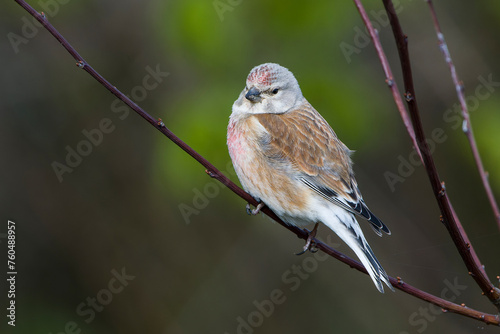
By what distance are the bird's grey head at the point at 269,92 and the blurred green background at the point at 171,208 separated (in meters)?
1.17

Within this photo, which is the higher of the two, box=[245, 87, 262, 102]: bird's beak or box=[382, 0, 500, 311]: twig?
box=[245, 87, 262, 102]: bird's beak

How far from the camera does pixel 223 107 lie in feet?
16.2

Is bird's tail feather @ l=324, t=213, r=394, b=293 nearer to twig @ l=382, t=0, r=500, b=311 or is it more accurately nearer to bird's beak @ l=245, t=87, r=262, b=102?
twig @ l=382, t=0, r=500, b=311

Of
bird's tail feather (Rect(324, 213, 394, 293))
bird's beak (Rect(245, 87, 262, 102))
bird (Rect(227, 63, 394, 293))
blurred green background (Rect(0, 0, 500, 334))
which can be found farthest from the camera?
blurred green background (Rect(0, 0, 500, 334))

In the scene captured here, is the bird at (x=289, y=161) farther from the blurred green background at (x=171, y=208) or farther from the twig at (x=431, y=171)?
the blurred green background at (x=171, y=208)

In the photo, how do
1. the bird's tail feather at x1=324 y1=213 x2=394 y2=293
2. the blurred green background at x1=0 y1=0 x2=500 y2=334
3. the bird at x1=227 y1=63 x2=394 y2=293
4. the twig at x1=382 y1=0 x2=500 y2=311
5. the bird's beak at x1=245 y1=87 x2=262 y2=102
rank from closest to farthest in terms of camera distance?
the twig at x1=382 y1=0 x2=500 y2=311 < the bird's tail feather at x1=324 y1=213 x2=394 y2=293 < the bird at x1=227 y1=63 x2=394 y2=293 < the bird's beak at x1=245 y1=87 x2=262 y2=102 < the blurred green background at x1=0 y1=0 x2=500 y2=334

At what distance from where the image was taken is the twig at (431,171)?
218 cm

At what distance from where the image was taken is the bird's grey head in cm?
439

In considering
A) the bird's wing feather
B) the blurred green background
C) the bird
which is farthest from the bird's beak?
the blurred green background

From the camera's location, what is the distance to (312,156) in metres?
4.26

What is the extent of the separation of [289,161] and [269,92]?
0.55 meters

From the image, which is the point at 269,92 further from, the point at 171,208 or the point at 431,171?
the point at 171,208

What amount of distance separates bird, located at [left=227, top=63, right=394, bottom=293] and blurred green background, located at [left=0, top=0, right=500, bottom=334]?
1262mm

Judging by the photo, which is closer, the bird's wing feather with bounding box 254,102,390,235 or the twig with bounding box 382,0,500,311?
the twig with bounding box 382,0,500,311
